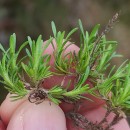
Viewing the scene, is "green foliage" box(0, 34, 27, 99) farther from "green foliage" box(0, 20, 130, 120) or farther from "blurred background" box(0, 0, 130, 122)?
"blurred background" box(0, 0, 130, 122)

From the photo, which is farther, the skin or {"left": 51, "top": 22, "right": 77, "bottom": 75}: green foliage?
the skin

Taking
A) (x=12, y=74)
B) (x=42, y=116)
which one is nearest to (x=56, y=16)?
(x=42, y=116)

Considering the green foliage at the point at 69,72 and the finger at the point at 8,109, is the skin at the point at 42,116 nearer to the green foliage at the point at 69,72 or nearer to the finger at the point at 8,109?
the finger at the point at 8,109

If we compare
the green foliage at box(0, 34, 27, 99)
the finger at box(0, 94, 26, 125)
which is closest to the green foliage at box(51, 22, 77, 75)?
the green foliage at box(0, 34, 27, 99)

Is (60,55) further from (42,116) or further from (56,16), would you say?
(56,16)

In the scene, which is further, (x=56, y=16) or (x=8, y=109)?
(x=56, y=16)

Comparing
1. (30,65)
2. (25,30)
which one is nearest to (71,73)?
(30,65)
